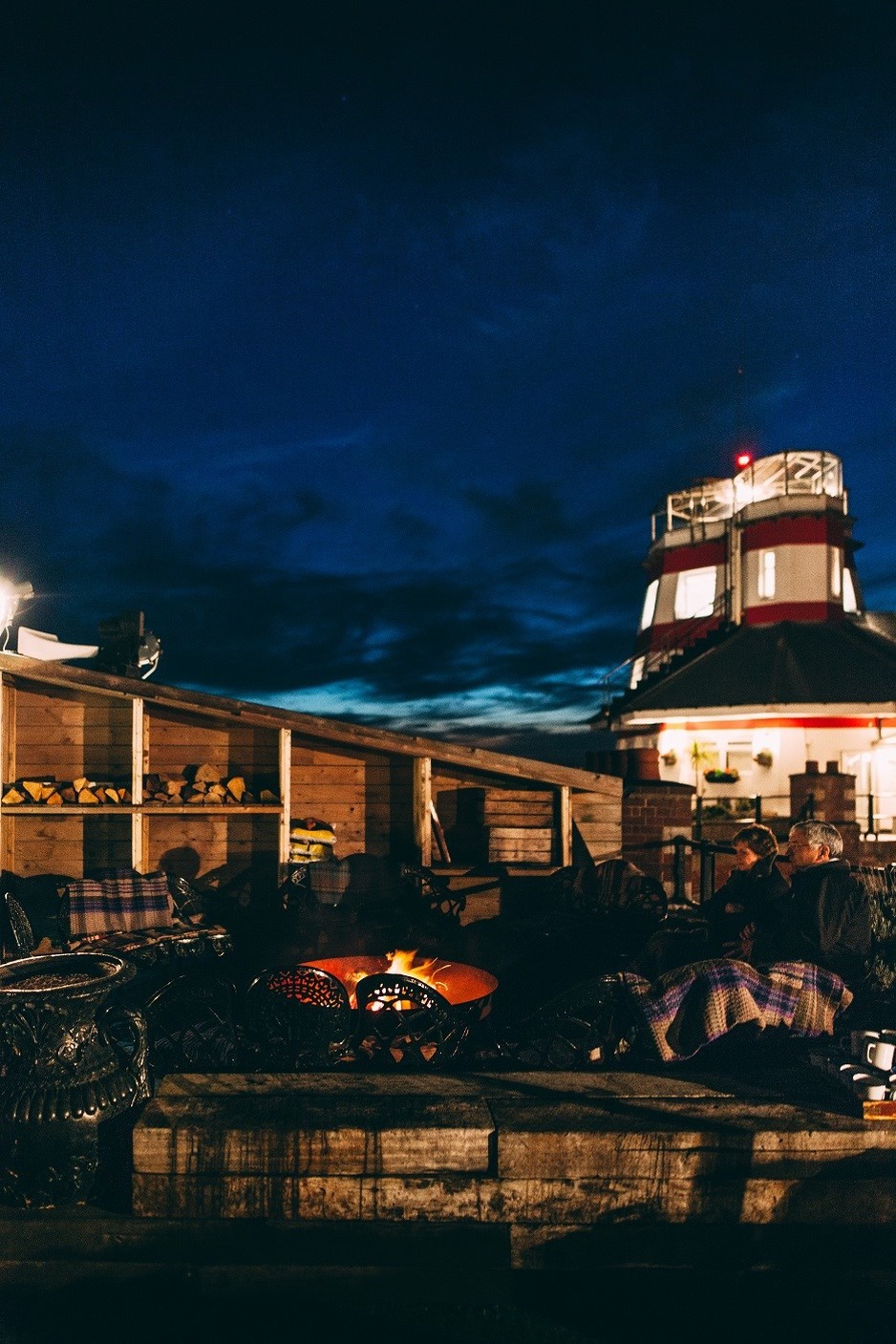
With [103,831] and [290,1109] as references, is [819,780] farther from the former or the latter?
[290,1109]

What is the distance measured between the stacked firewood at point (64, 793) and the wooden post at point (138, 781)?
0.17m

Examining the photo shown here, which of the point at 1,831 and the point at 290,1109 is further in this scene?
the point at 1,831

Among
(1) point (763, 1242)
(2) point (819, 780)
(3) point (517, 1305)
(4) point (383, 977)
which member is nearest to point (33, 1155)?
(4) point (383, 977)

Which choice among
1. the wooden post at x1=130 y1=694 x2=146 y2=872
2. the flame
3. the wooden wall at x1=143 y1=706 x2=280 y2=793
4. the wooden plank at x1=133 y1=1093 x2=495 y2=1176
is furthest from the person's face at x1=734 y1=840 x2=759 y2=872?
the wooden post at x1=130 y1=694 x2=146 y2=872

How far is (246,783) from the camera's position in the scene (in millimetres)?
10109

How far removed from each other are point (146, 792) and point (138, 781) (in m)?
0.19

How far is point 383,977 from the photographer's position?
180 inches

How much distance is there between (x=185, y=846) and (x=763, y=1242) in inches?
313

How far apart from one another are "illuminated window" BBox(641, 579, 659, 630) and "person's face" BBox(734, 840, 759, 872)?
75.3 feet

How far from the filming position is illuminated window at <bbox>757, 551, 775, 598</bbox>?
81.9 ft

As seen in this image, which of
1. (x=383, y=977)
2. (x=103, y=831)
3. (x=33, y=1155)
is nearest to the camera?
(x=33, y=1155)

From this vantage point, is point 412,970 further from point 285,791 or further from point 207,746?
point 207,746

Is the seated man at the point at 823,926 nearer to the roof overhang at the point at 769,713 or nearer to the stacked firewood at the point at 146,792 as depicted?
the stacked firewood at the point at 146,792

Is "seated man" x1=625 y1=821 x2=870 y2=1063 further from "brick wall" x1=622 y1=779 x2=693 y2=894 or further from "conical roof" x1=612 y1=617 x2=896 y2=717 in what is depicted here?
"conical roof" x1=612 y1=617 x2=896 y2=717
